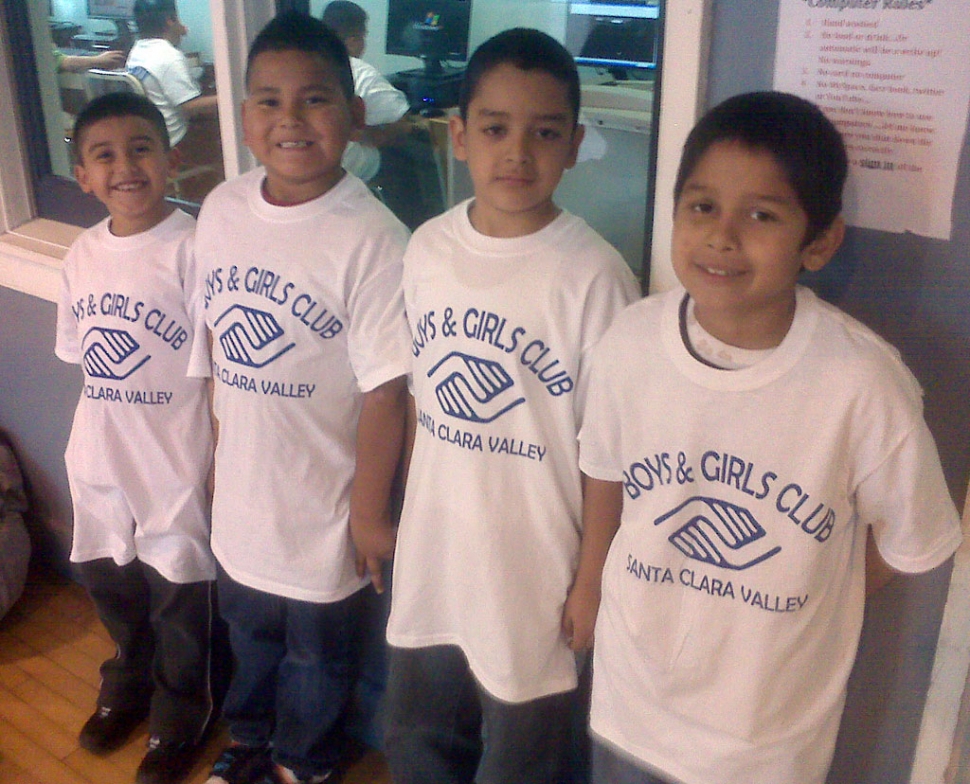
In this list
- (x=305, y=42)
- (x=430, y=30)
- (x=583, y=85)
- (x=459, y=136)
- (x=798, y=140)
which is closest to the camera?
(x=798, y=140)

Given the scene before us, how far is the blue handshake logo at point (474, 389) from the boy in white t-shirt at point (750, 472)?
0.37 feet

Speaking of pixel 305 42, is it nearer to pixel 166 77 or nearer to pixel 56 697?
pixel 166 77

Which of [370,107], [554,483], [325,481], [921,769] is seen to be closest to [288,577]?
[325,481]

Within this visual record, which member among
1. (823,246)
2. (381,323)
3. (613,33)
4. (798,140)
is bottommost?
(381,323)

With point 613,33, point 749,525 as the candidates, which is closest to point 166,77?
point 613,33

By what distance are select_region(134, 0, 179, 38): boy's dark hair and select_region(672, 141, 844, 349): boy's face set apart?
148 cm

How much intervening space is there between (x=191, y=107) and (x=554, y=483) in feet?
4.40

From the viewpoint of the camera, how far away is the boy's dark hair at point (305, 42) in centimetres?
119

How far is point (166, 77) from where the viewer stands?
197cm

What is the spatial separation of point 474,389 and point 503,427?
2.4 inches

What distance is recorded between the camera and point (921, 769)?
106cm

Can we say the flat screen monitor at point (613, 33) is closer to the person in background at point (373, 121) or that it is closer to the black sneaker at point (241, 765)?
the person in background at point (373, 121)

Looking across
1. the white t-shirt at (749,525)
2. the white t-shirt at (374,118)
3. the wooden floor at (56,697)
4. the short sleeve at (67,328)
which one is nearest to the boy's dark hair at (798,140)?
the white t-shirt at (749,525)

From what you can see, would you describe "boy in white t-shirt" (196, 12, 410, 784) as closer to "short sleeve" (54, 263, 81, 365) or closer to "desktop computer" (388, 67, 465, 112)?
"short sleeve" (54, 263, 81, 365)
